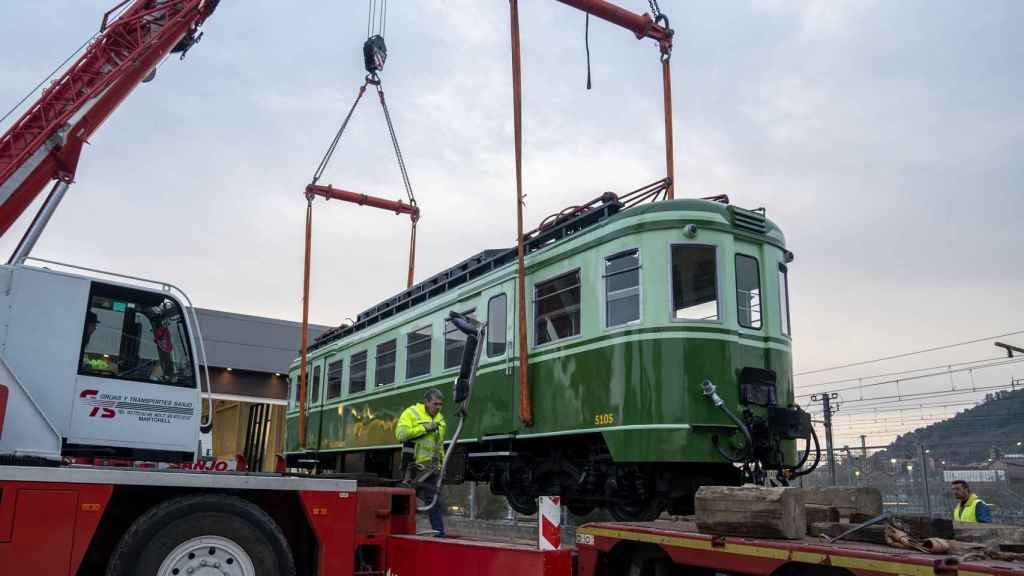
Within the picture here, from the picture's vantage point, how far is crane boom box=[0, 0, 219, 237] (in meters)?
9.52

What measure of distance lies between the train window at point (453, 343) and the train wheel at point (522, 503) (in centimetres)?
189

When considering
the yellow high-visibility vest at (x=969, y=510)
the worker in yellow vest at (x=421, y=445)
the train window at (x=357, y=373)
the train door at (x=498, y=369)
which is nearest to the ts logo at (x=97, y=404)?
the worker in yellow vest at (x=421, y=445)

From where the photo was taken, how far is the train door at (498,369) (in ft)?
34.6

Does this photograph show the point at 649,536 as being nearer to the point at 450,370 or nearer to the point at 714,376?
the point at 714,376

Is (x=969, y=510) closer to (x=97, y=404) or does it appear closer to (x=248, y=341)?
(x=97, y=404)

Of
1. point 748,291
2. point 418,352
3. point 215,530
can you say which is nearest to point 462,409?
point 215,530

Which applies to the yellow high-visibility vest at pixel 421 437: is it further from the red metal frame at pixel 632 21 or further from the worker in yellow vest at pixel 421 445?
the red metal frame at pixel 632 21

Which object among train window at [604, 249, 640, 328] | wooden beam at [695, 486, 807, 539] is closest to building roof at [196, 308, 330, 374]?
train window at [604, 249, 640, 328]

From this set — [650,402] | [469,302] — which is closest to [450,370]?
[469,302]

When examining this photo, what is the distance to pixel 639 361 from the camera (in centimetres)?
879

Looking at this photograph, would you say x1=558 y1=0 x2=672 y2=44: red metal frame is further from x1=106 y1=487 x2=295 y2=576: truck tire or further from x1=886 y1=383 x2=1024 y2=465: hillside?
x1=886 y1=383 x2=1024 y2=465: hillside

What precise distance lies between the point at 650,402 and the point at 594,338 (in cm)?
104

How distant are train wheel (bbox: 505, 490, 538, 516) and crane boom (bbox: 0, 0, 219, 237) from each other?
6475mm

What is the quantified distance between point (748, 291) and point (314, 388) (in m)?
11.2
